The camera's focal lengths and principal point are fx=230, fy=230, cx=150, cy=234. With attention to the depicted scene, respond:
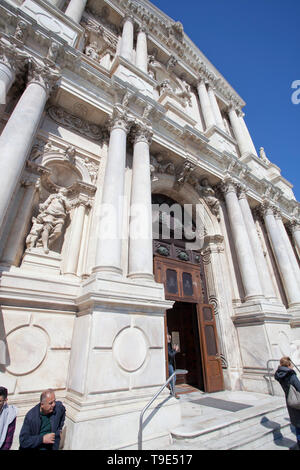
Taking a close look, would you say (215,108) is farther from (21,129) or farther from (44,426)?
(44,426)

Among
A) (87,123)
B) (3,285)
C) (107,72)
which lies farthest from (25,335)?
(107,72)

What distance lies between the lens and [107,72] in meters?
8.89

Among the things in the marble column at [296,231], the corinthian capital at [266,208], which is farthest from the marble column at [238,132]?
the marble column at [296,231]

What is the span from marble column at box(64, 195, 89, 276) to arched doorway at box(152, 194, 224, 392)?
2879 mm

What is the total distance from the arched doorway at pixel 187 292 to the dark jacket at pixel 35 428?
416 centimetres

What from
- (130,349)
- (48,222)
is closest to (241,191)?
(48,222)

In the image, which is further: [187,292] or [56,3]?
[56,3]

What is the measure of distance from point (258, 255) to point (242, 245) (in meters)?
0.99

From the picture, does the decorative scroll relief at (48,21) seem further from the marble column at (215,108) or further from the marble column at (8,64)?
the marble column at (215,108)

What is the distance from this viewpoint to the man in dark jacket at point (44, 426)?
2496mm

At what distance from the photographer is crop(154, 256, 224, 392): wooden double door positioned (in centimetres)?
731

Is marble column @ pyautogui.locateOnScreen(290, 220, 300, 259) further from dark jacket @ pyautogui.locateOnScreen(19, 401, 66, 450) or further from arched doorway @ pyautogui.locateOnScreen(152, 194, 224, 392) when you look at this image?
dark jacket @ pyautogui.locateOnScreen(19, 401, 66, 450)

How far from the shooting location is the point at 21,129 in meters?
4.98

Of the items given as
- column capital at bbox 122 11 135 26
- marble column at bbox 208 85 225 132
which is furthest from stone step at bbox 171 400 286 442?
column capital at bbox 122 11 135 26
